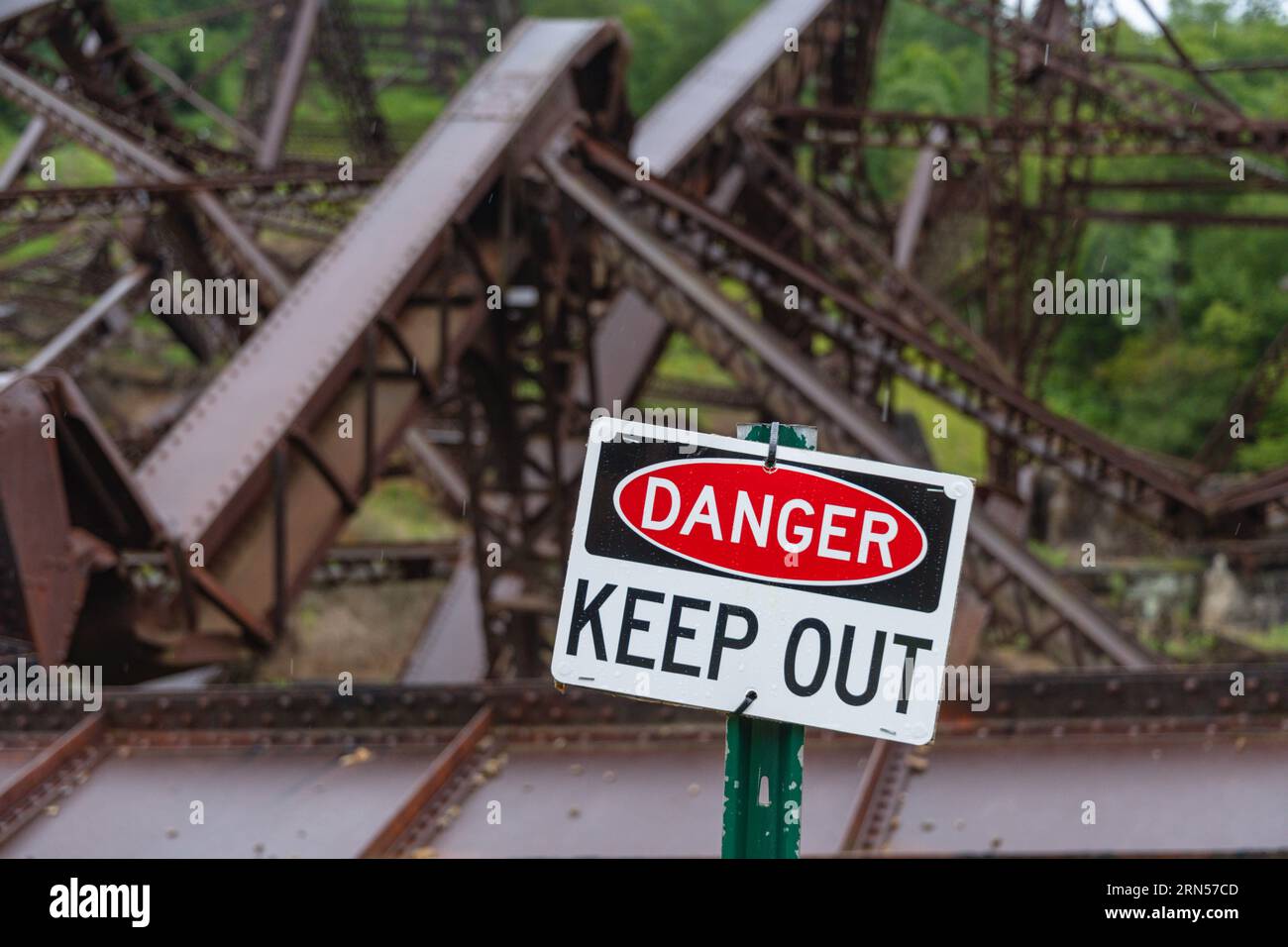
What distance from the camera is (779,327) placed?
12891 mm

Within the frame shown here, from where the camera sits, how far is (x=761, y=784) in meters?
2.13

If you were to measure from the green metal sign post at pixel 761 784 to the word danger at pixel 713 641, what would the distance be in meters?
0.15

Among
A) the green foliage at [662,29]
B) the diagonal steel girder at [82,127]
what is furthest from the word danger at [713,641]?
the green foliage at [662,29]

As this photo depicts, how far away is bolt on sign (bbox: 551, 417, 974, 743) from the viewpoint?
6.52ft

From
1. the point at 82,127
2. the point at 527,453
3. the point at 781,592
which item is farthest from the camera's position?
the point at 82,127

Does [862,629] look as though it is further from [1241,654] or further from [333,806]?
[1241,654]

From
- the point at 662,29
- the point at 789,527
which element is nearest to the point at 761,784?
the point at 789,527

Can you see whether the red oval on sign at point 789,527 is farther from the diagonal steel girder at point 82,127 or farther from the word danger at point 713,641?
the diagonal steel girder at point 82,127

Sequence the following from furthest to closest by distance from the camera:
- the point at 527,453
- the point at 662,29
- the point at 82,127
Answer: the point at 662,29 < the point at 82,127 < the point at 527,453

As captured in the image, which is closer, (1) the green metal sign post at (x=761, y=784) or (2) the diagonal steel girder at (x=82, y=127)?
(1) the green metal sign post at (x=761, y=784)

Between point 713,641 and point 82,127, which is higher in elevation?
point 82,127

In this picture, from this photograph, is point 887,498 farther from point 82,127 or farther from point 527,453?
point 82,127

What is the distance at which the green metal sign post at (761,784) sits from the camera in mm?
2098

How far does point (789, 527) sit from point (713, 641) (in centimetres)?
23
